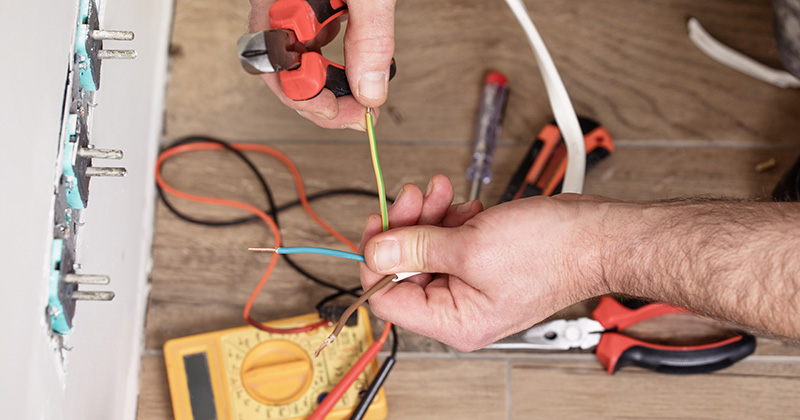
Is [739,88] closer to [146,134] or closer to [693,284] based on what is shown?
[693,284]

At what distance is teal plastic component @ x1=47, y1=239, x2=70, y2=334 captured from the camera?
0.53 meters

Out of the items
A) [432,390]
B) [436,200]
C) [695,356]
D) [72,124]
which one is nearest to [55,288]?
[72,124]

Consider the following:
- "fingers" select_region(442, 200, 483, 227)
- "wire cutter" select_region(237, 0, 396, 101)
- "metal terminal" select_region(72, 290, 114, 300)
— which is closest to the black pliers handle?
"fingers" select_region(442, 200, 483, 227)

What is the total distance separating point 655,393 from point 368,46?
0.57m

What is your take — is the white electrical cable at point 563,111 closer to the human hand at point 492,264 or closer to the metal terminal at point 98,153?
the human hand at point 492,264

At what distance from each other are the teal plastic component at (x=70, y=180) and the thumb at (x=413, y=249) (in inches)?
10.3

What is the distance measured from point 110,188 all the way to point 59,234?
6.8 inches

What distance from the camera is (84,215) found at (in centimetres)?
61

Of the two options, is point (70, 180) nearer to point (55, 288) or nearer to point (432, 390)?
point (55, 288)

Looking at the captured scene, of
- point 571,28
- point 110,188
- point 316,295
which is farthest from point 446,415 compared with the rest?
point 571,28

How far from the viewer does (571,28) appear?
3.33ft

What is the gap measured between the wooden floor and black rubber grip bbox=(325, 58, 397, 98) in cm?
28

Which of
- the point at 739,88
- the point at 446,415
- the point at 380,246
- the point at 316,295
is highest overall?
the point at 739,88

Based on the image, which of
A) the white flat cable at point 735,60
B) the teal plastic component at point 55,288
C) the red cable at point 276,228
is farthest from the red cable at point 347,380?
the white flat cable at point 735,60
